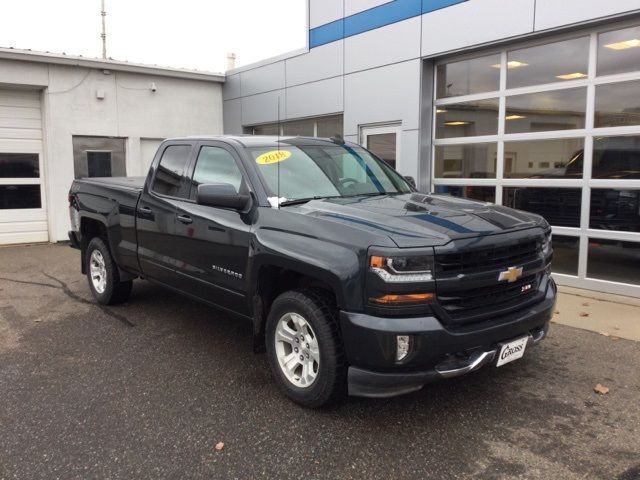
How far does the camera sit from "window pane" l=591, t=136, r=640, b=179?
250 inches

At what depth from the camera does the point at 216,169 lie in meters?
4.60

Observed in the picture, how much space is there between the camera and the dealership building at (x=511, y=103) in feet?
21.3

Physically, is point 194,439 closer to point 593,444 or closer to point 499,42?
point 593,444

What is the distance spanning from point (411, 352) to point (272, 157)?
6.91 feet

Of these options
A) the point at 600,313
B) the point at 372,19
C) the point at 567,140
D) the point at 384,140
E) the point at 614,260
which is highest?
the point at 372,19

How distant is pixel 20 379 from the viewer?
13.9 ft

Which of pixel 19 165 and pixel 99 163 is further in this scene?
pixel 99 163

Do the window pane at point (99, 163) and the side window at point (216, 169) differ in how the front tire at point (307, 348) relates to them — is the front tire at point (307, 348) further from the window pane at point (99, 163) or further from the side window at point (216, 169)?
the window pane at point (99, 163)

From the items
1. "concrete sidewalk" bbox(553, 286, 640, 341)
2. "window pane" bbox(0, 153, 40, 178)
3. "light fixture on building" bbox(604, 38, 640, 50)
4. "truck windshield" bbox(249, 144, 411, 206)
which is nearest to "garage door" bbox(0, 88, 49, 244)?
"window pane" bbox(0, 153, 40, 178)

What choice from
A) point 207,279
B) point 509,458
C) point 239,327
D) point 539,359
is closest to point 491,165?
point 539,359

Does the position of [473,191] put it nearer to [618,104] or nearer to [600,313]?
[618,104]

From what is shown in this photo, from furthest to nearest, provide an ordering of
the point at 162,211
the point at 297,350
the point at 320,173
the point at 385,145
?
the point at 385,145
the point at 162,211
the point at 320,173
the point at 297,350

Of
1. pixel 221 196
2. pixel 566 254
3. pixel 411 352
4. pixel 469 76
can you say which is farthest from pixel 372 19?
pixel 411 352

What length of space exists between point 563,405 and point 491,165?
482 cm
